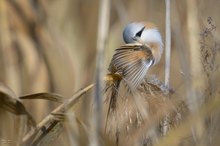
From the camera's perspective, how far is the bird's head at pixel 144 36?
0.87 meters

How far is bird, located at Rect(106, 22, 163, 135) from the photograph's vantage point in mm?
853

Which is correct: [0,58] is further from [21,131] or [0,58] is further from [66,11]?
[21,131]

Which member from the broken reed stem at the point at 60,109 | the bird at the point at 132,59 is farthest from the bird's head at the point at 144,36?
the broken reed stem at the point at 60,109

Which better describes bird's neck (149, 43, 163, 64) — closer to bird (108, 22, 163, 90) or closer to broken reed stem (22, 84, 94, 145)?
bird (108, 22, 163, 90)

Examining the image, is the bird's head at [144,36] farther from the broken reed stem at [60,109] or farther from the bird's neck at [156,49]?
the broken reed stem at [60,109]

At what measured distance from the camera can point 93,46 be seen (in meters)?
1.72

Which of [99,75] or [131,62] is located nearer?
[99,75]

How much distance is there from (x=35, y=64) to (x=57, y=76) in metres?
0.08

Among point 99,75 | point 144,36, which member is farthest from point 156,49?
point 99,75

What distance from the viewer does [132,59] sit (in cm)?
88

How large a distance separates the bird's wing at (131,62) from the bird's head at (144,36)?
0.01 meters

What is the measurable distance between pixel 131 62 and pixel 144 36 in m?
0.06

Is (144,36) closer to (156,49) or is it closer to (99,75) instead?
(156,49)

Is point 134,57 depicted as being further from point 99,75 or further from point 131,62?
point 99,75
